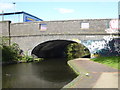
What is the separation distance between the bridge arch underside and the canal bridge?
124 centimetres

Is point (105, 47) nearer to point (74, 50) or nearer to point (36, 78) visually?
point (36, 78)

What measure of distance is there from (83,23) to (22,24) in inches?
349

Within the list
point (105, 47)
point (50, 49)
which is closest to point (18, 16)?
point (50, 49)

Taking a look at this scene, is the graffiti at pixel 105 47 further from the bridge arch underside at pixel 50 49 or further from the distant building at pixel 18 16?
the distant building at pixel 18 16

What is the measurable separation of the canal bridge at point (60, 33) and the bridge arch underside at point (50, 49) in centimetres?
124

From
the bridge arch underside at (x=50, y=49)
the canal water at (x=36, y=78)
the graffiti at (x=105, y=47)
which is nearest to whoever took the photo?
the canal water at (x=36, y=78)

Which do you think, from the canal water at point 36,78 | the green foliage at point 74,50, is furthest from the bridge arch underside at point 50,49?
the canal water at point 36,78

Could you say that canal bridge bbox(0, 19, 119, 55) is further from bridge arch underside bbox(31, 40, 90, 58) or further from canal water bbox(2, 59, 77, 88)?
canal water bbox(2, 59, 77, 88)

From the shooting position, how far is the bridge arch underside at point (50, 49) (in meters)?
27.4

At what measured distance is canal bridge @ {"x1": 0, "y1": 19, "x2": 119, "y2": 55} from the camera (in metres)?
23.4

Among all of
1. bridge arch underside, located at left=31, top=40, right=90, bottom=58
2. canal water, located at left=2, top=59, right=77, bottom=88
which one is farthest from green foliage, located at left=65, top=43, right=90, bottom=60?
canal water, located at left=2, top=59, right=77, bottom=88

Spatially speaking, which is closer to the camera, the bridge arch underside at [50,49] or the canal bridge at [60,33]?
the canal bridge at [60,33]

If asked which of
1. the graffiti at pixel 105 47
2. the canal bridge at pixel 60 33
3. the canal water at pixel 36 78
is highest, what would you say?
the canal bridge at pixel 60 33

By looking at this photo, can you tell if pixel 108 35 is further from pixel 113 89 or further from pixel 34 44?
pixel 113 89
